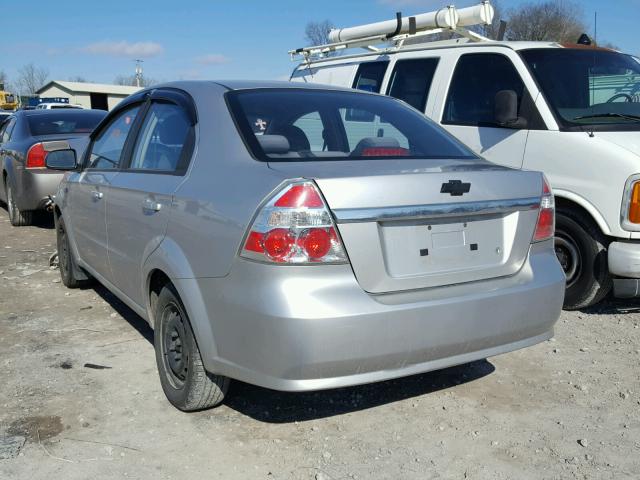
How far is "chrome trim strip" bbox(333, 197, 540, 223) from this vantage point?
2.66m

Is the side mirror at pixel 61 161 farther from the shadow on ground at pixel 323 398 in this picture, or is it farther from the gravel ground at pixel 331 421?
the shadow on ground at pixel 323 398

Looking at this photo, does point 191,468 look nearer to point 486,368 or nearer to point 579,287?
point 486,368

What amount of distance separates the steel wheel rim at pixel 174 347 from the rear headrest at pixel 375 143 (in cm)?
125

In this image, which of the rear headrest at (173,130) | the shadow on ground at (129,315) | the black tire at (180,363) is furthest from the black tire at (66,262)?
the black tire at (180,363)

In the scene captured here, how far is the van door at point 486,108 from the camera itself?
526cm

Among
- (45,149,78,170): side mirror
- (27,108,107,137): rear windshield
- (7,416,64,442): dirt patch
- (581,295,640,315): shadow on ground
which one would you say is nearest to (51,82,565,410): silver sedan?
(7,416,64,442): dirt patch

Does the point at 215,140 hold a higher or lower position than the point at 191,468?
higher

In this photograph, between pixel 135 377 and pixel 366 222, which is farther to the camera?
pixel 135 377

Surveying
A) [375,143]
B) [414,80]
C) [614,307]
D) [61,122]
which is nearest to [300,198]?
[375,143]

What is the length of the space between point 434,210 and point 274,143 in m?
0.86

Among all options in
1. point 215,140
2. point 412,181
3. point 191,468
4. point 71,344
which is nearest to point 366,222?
point 412,181

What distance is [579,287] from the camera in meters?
5.00

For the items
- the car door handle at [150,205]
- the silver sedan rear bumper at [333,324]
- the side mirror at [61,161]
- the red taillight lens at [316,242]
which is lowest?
the silver sedan rear bumper at [333,324]

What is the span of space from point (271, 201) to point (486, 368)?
208cm
